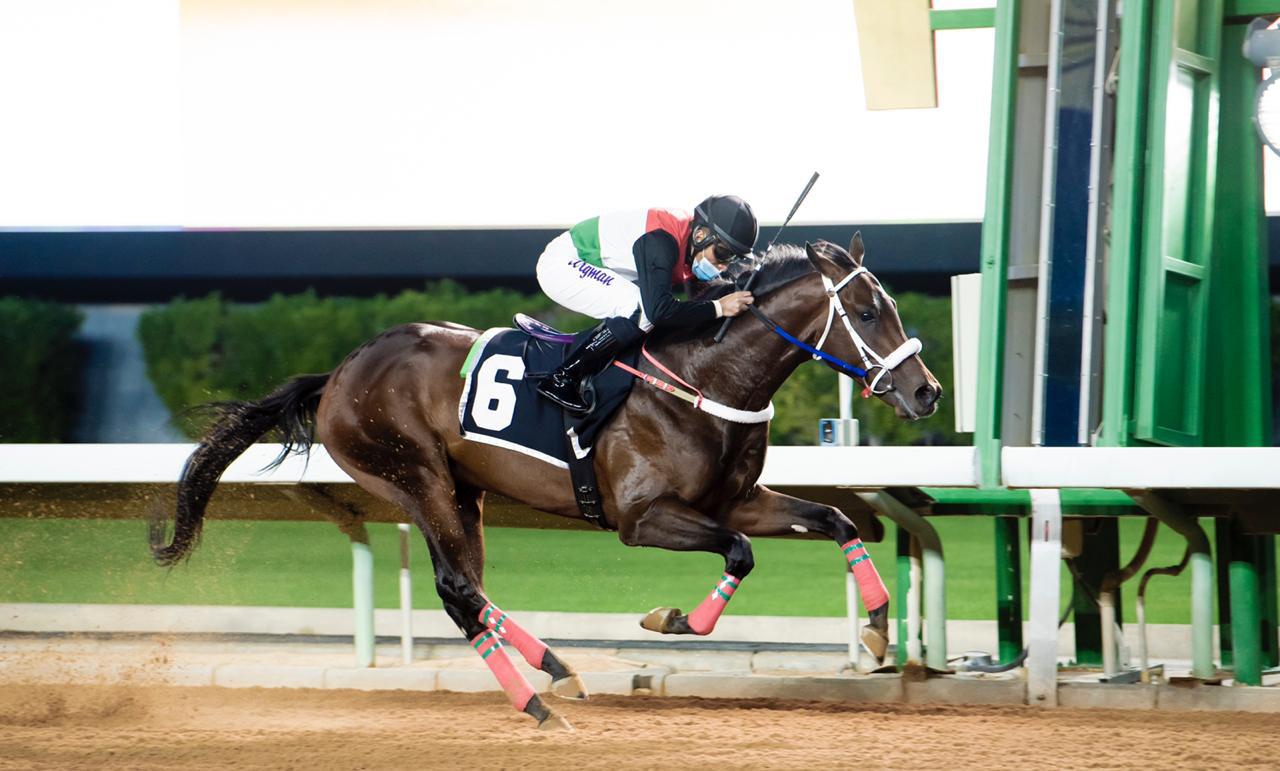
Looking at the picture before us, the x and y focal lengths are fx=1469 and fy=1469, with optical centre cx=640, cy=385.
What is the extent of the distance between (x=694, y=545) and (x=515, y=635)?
632 millimetres

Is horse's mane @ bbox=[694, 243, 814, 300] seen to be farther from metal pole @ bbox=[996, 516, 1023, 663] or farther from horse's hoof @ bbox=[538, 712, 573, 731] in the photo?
metal pole @ bbox=[996, 516, 1023, 663]

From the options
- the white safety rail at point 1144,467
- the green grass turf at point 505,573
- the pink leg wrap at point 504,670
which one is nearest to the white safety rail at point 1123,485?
the white safety rail at point 1144,467

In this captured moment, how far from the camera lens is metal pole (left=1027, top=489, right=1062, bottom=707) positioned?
13.0 feet

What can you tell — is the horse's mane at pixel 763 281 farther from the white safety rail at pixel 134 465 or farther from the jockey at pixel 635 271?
the white safety rail at pixel 134 465

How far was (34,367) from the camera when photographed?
40.0 feet

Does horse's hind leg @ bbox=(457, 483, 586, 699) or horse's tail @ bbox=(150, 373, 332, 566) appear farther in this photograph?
horse's tail @ bbox=(150, 373, 332, 566)

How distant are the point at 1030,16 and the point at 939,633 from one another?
6.41 ft

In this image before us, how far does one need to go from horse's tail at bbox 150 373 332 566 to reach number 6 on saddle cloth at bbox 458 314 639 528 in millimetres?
569

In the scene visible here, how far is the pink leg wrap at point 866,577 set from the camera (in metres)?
3.43

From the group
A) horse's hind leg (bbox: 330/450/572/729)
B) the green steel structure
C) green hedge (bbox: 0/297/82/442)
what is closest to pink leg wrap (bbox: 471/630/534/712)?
horse's hind leg (bbox: 330/450/572/729)

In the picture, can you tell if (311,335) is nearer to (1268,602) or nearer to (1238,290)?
(1238,290)

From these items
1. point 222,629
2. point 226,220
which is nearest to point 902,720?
point 222,629

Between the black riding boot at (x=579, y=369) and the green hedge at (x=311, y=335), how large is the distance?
7497 millimetres

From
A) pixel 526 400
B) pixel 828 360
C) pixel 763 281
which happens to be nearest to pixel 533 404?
pixel 526 400
